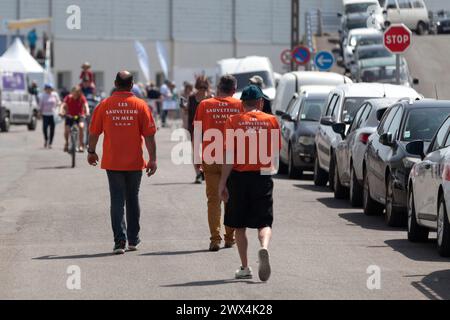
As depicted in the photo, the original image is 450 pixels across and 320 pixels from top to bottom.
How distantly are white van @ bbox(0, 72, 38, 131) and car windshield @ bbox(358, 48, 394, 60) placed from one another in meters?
11.7

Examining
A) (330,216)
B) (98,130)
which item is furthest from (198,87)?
(98,130)

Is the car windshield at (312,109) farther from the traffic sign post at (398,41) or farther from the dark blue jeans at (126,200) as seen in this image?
the dark blue jeans at (126,200)

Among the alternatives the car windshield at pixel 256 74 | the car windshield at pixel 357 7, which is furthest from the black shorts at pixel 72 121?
the car windshield at pixel 357 7

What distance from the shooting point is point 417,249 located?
1480 centimetres

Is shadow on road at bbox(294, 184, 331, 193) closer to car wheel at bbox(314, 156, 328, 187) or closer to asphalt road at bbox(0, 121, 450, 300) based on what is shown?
asphalt road at bbox(0, 121, 450, 300)

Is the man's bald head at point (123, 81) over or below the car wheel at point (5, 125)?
over

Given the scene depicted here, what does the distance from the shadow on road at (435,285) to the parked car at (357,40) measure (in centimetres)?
4278

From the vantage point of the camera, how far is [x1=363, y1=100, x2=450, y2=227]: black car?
666 inches

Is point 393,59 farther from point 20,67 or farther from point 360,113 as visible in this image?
point 360,113

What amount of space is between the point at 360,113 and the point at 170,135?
2825 centimetres

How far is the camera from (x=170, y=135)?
163 ft

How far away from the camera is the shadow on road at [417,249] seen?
551 inches

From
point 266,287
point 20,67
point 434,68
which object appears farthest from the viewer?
point 434,68

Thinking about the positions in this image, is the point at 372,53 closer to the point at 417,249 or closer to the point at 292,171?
the point at 292,171
